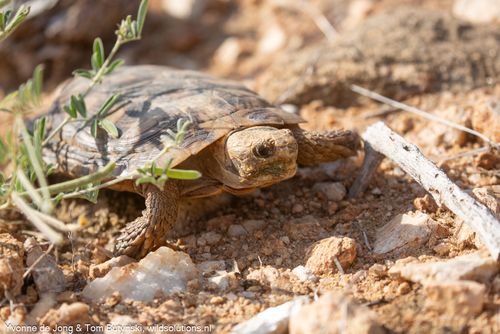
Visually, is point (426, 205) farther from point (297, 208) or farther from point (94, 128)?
point (94, 128)

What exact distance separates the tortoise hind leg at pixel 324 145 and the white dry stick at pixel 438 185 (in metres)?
0.12

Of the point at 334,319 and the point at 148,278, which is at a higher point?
the point at 334,319

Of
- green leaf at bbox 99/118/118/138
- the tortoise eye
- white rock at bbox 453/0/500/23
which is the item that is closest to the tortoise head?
the tortoise eye

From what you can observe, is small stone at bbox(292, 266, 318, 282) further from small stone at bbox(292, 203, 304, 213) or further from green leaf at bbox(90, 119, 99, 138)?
green leaf at bbox(90, 119, 99, 138)

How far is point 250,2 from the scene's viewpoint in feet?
23.7

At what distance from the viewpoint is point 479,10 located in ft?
18.1

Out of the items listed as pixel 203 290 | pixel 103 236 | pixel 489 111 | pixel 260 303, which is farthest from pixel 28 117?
pixel 489 111

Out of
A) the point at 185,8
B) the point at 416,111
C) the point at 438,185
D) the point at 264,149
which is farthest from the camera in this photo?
the point at 185,8

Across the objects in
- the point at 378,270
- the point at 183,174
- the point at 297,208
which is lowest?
the point at 297,208

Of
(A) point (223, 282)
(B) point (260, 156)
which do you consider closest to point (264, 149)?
(B) point (260, 156)

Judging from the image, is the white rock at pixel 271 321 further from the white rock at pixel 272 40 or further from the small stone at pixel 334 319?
the white rock at pixel 272 40

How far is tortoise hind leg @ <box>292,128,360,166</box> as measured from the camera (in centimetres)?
352

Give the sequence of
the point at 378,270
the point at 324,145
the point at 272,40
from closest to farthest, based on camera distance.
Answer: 1. the point at 378,270
2. the point at 324,145
3. the point at 272,40

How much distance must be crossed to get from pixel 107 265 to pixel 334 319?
1293 millimetres
